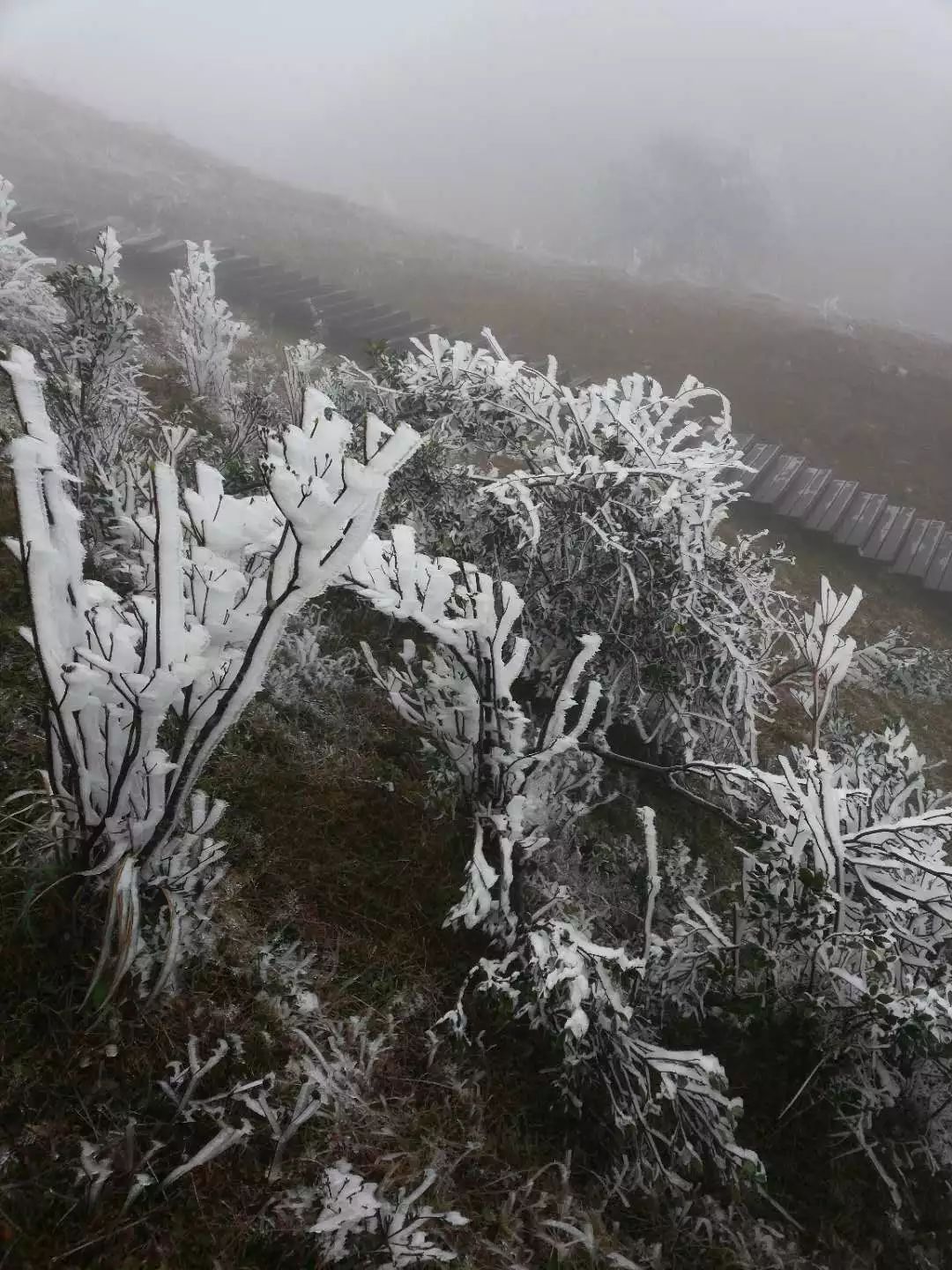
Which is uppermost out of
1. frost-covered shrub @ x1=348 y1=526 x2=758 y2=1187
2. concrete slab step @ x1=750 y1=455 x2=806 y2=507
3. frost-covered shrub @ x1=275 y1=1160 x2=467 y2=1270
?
concrete slab step @ x1=750 y1=455 x2=806 y2=507

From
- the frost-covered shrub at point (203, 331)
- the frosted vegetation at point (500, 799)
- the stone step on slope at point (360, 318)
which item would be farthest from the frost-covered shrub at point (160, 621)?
the stone step on slope at point (360, 318)

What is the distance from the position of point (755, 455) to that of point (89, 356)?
13.6 metres

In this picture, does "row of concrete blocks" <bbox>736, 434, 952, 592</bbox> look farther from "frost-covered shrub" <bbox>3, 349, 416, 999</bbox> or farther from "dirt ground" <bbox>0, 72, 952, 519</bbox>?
"frost-covered shrub" <bbox>3, 349, 416, 999</bbox>

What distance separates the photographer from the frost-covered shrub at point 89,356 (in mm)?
4363

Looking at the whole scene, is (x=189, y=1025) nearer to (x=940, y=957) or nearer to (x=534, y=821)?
A: (x=534, y=821)

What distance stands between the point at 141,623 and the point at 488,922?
1855mm

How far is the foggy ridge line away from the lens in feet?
42.4

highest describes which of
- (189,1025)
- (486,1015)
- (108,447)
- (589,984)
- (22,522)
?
(22,522)

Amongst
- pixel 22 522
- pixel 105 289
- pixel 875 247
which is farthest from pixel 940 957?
pixel 875 247

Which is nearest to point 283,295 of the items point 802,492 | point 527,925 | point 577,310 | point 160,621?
point 577,310

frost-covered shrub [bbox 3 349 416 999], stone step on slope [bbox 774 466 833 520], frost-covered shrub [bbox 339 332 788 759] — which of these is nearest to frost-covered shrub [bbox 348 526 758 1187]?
frost-covered shrub [bbox 3 349 416 999]

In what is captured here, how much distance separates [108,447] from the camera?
15.5ft

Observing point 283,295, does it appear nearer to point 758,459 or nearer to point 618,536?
point 758,459

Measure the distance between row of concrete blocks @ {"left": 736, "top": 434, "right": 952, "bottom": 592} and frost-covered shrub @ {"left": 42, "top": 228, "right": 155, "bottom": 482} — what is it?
11477 mm
